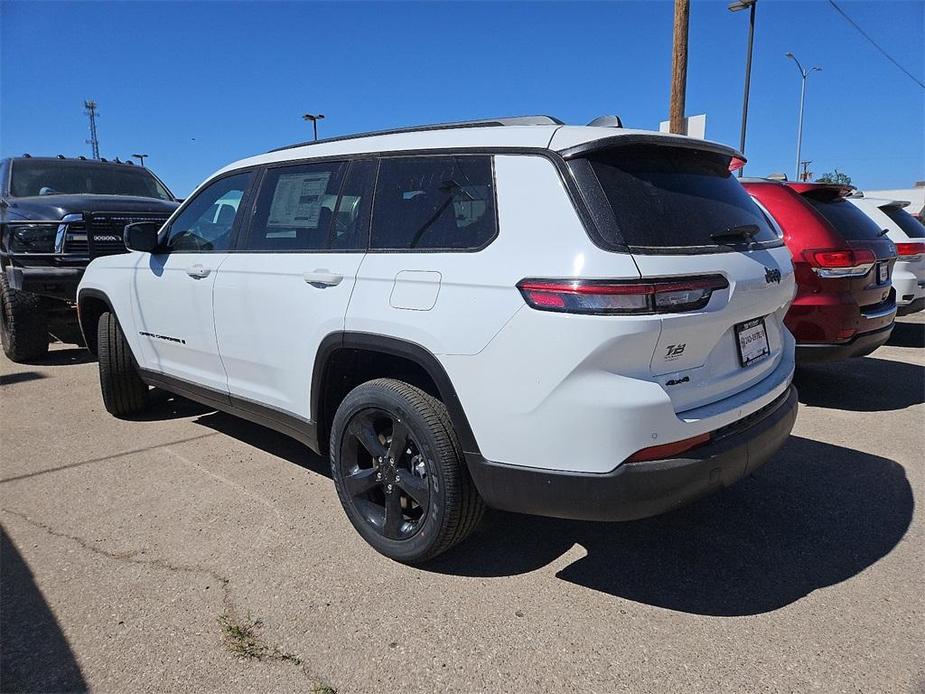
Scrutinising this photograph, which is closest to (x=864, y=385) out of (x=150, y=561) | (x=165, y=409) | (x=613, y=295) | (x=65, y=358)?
(x=613, y=295)

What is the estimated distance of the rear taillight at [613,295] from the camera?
2115 millimetres

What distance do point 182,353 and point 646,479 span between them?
3113 mm

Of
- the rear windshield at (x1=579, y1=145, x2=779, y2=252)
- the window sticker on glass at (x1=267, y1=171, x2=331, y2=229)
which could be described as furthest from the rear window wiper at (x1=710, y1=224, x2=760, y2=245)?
the window sticker on glass at (x1=267, y1=171, x2=331, y2=229)

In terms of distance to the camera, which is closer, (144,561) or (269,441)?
(144,561)

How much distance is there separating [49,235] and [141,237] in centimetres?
316

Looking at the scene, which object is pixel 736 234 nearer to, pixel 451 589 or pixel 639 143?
pixel 639 143

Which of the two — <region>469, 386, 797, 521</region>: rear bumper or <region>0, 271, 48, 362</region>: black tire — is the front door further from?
<region>0, 271, 48, 362</region>: black tire

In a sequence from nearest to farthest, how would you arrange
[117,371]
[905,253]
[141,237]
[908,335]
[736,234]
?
[736,234] → [141,237] → [117,371] → [905,253] → [908,335]

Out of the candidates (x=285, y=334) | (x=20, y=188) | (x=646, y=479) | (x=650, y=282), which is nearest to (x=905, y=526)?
(x=646, y=479)

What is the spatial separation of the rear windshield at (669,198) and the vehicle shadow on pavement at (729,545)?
1.41 m

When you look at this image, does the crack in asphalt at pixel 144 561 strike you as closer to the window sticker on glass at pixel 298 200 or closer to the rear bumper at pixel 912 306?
the window sticker on glass at pixel 298 200

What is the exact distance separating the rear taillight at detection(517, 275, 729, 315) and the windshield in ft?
23.7

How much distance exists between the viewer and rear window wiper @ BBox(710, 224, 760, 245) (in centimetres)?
250

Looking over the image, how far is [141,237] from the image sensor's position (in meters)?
4.05
